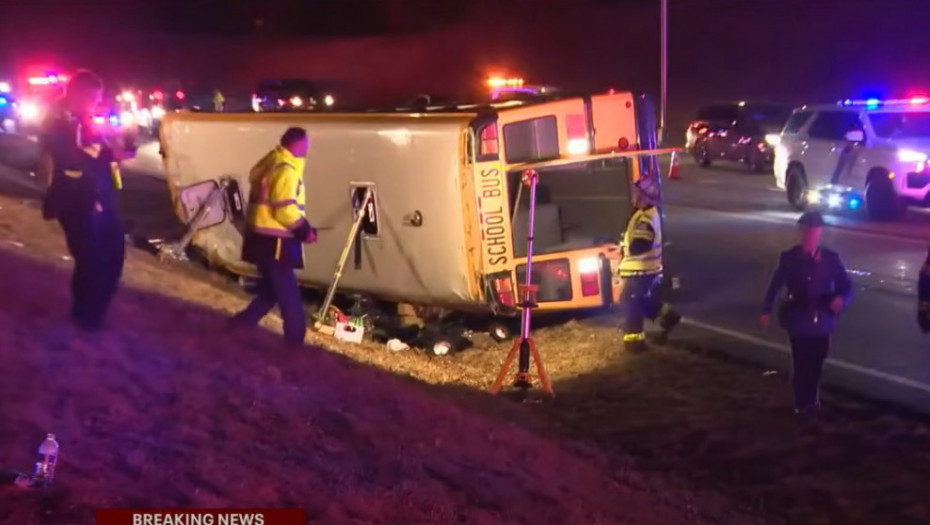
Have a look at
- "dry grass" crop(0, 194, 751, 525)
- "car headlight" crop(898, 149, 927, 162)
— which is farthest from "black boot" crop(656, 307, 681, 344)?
"car headlight" crop(898, 149, 927, 162)

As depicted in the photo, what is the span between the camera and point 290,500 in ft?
16.2

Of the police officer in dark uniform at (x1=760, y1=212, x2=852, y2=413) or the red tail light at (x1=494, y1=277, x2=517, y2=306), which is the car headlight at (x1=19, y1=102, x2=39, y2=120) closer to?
the red tail light at (x1=494, y1=277, x2=517, y2=306)

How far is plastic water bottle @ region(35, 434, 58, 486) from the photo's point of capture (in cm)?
465

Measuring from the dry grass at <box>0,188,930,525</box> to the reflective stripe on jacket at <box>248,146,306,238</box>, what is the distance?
2.95 ft

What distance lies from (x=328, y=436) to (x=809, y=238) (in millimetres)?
3425

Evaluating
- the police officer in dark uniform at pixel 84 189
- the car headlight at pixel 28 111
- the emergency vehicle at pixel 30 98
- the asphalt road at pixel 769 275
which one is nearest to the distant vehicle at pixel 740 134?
the asphalt road at pixel 769 275

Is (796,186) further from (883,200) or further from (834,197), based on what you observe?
(883,200)

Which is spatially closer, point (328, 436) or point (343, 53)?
point (328, 436)

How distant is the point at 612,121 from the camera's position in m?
10.4

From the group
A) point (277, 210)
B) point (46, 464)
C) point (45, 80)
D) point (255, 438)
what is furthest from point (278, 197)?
point (45, 80)

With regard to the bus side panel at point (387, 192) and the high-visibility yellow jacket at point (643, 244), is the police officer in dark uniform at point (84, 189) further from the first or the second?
the high-visibility yellow jacket at point (643, 244)

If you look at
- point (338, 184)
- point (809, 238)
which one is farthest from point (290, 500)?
point (338, 184)

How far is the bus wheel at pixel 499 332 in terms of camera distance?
10938 mm

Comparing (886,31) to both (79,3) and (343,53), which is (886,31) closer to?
(343,53)
